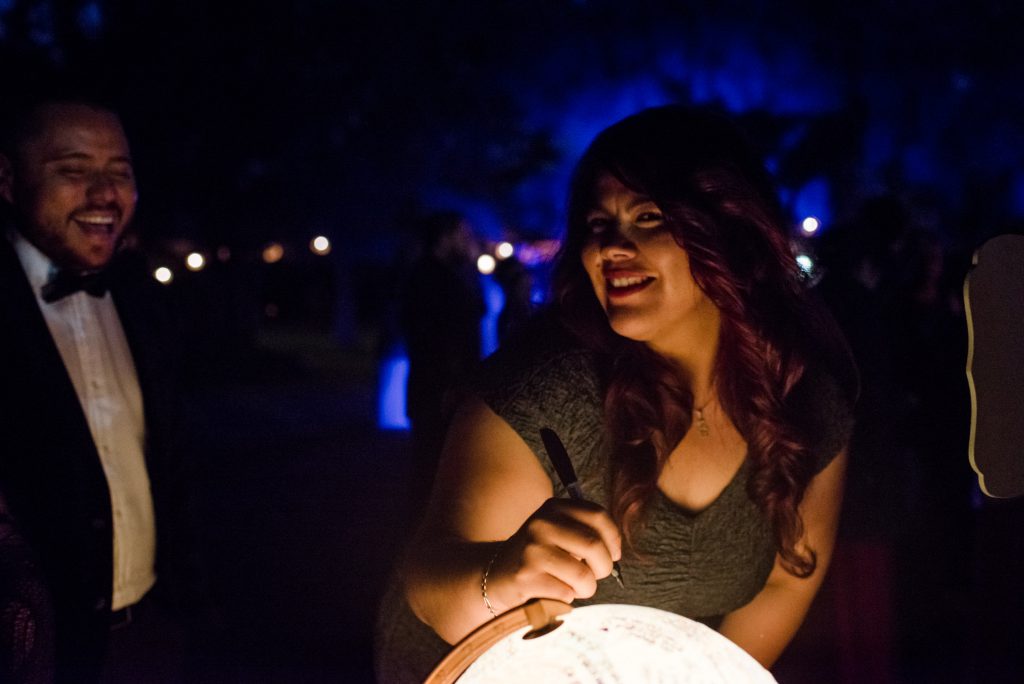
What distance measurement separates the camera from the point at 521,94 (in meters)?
20.1

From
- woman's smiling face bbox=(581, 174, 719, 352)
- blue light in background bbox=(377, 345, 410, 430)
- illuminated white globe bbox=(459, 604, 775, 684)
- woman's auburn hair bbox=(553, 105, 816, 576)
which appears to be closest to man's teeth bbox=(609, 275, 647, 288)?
woman's smiling face bbox=(581, 174, 719, 352)

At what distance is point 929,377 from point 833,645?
1851 mm

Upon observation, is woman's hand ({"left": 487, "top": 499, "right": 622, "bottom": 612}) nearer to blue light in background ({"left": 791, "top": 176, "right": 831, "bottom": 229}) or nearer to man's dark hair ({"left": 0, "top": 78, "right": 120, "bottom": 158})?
man's dark hair ({"left": 0, "top": 78, "right": 120, "bottom": 158})

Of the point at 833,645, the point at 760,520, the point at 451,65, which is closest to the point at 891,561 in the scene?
the point at 833,645

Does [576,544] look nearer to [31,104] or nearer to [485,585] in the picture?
[485,585]

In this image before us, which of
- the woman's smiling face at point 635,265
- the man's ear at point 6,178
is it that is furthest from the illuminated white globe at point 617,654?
the man's ear at point 6,178

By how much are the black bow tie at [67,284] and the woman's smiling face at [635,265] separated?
1.57 m

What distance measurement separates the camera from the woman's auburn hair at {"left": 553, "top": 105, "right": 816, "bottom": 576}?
177cm

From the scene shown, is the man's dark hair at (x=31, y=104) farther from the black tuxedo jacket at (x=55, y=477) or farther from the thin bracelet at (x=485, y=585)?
the thin bracelet at (x=485, y=585)

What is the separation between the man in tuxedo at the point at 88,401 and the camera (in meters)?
2.38

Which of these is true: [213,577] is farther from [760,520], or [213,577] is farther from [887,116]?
[887,116]

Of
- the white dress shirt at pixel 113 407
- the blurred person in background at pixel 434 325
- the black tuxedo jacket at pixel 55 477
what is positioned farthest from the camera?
the blurred person in background at pixel 434 325

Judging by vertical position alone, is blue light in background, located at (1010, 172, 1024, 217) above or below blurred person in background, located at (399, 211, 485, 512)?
above

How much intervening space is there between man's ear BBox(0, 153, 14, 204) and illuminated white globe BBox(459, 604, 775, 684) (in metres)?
2.10
